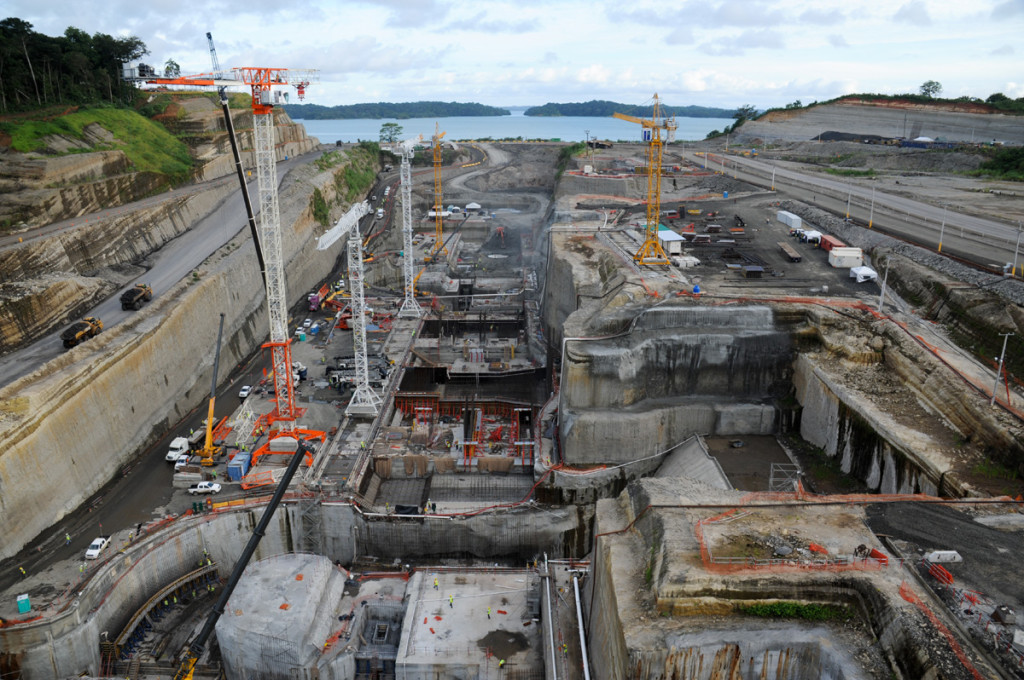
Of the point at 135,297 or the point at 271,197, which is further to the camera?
the point at 135,297

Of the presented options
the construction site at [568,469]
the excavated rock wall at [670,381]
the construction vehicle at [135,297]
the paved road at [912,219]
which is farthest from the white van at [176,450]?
the paved road at [912,219]

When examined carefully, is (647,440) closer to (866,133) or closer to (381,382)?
(381,382)

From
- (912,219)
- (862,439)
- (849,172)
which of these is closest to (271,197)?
(862,439)

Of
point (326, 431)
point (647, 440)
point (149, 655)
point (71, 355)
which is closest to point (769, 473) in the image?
point (647, 440)

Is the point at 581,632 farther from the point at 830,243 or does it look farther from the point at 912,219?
the point at 912,219

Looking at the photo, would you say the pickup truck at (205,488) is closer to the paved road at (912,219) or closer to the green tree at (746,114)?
the paved road at (912,219)

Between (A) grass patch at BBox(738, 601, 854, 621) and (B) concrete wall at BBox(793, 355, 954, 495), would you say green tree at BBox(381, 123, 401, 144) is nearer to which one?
Result: (B) concrete wall at BBox(793, 355, 954, 495)
